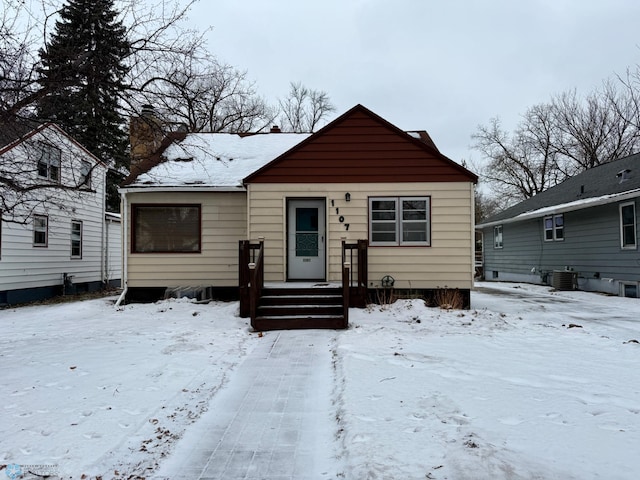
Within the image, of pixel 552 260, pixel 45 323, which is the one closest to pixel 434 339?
pixel 45 323

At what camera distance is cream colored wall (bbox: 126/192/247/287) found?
11.2m

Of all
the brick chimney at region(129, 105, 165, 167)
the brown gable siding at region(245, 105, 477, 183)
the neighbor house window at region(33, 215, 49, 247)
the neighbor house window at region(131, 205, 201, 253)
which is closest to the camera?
the brick chimney at region(129, 105, 165, 167)

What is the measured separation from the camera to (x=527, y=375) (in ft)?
15.6

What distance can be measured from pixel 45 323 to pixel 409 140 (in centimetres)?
Result: 898

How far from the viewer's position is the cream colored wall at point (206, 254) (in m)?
11.2

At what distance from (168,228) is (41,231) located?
6122mm

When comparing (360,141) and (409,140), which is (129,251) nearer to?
(360,141)

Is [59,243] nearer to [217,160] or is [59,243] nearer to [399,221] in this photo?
[217,160]

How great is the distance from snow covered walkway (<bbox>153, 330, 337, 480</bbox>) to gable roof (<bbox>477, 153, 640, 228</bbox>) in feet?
38.8

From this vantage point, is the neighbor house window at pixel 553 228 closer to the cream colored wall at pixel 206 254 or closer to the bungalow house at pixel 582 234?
the bungalow house at pixel 582 234

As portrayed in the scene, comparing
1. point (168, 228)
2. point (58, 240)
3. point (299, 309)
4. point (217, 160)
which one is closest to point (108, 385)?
point (299, 309)
